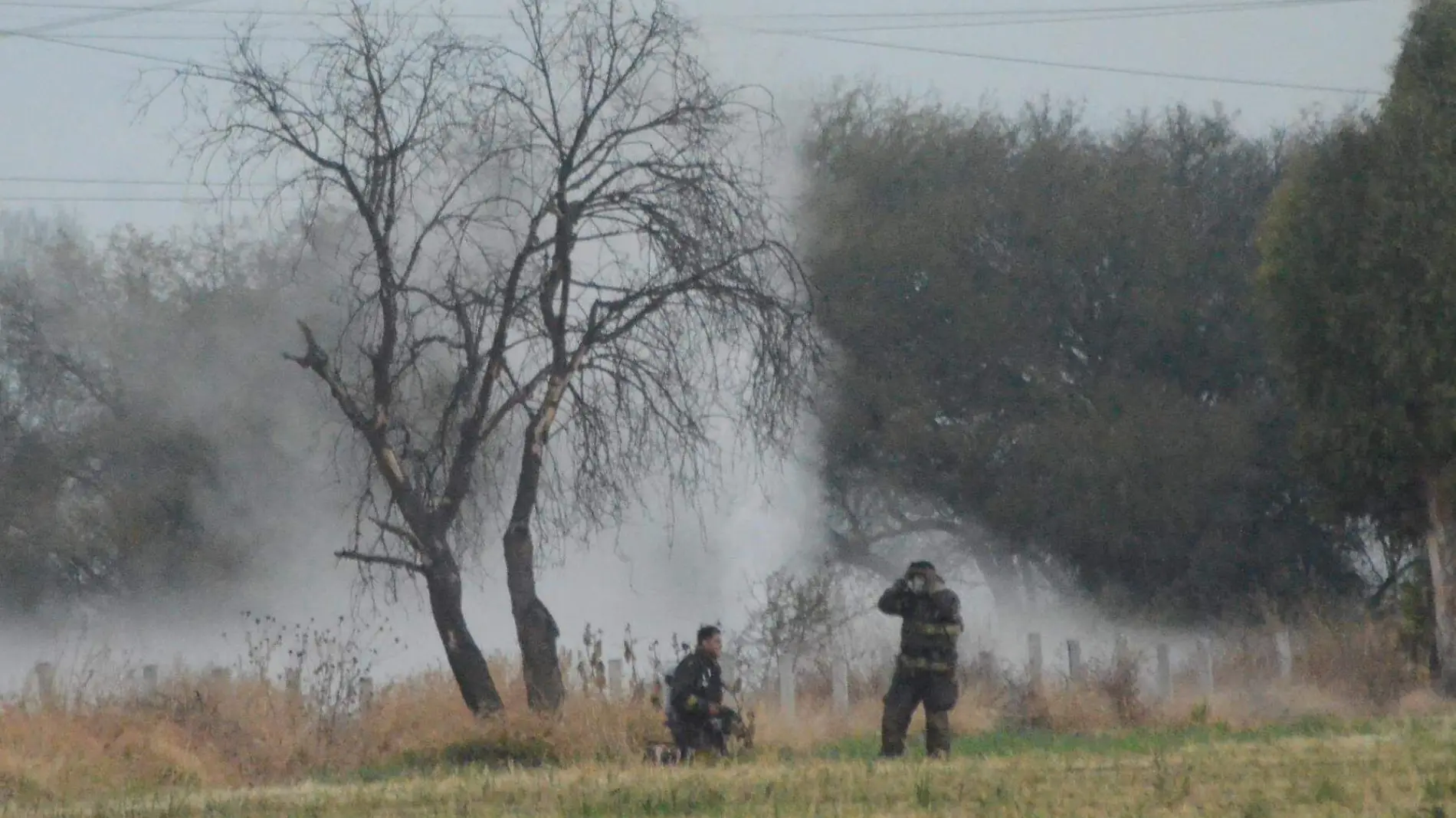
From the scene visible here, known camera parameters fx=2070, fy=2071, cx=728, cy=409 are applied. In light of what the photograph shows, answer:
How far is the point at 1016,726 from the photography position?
23.8m

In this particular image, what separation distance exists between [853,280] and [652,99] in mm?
19085

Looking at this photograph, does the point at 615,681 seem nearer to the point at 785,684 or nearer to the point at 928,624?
the point at 928,624

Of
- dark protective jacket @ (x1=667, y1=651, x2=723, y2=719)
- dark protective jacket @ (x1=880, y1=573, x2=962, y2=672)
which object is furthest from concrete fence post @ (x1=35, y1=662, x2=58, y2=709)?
dark protective jacket @ (x1=880, y1=573, x2=962, y2=672)

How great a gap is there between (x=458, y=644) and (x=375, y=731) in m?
1.24

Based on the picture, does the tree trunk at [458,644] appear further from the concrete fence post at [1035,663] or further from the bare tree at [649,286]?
the concrete fence post at [1035,663]

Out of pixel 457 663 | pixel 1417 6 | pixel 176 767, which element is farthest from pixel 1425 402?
pixel 176 767

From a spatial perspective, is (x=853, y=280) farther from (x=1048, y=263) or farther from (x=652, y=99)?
(x=652, y=99)

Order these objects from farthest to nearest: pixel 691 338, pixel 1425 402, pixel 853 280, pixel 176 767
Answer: pixel 853 280 < pixel 1425 402 < pixel 691 338 < pixel 176 767

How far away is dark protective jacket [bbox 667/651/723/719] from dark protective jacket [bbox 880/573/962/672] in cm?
142

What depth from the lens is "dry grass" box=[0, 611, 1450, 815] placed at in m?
16.2

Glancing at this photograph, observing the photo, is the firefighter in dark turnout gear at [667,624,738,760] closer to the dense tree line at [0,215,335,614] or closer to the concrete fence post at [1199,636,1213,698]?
the concrete fence post at [1199,636,1213,698]

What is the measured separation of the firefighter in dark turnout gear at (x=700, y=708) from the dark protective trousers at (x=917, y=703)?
3.99ft

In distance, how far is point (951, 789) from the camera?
409 inches

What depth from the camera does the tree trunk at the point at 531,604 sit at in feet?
59.7
